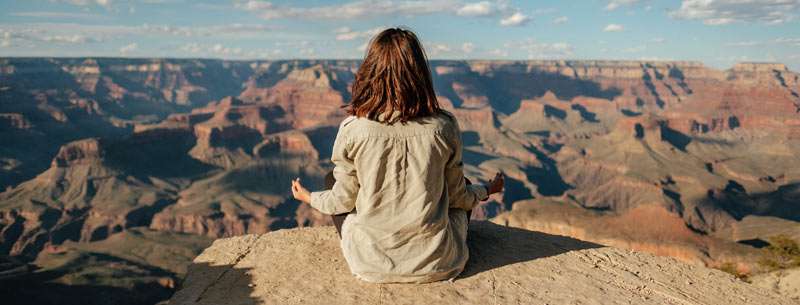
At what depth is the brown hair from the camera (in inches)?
167

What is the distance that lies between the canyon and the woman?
35597mm

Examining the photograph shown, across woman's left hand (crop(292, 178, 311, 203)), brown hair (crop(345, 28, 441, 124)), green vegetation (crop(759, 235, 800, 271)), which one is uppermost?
brown hair (crop(345, 28, 441, 124))

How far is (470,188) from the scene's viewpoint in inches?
208

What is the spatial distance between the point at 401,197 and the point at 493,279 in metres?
1.80

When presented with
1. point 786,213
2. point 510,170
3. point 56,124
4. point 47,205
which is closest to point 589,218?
point 786,213

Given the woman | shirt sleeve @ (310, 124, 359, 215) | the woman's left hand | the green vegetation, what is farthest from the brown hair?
the green vegetation

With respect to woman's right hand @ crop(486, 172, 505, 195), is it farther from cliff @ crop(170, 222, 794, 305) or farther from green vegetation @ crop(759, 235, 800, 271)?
green vegetation @ crop(759, 235, 800, 271)

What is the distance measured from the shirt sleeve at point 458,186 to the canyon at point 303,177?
3506 cm

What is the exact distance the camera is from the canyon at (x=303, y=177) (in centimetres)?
4906

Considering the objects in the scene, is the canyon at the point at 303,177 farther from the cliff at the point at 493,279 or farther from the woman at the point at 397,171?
the woman at the point at 397,171

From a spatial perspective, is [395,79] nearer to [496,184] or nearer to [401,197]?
[401,197]

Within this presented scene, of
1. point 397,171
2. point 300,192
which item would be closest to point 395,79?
point 397,171

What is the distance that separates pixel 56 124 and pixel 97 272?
385 ft

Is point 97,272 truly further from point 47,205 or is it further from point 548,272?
point 548,272
